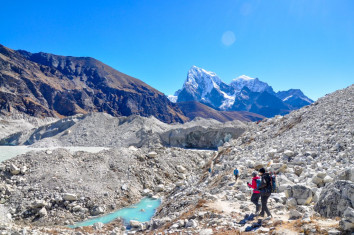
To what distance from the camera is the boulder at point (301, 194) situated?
769 cm

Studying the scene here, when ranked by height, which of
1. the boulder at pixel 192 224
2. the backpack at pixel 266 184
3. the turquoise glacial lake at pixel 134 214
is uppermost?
the backpack at pixel 266 184

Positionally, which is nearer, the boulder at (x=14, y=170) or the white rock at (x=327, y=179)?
the white rock at (x=327, y=179)

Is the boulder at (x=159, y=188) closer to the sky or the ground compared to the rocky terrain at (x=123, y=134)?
closer to the ground

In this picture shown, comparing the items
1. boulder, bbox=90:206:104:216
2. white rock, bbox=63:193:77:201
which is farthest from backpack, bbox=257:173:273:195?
white rock, bbox=63:193:77:201

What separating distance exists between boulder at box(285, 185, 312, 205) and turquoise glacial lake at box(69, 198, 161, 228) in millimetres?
8777

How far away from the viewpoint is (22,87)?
12912cm

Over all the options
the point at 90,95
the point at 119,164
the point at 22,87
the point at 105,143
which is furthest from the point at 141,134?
the point at 90,95

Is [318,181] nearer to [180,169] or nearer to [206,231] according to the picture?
[206,231]

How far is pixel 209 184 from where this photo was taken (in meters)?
14.5

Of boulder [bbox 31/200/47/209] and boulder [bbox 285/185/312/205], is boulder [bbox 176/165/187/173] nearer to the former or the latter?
boulder [bbox 31/200/47/209]

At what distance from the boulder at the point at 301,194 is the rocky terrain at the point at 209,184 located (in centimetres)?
3

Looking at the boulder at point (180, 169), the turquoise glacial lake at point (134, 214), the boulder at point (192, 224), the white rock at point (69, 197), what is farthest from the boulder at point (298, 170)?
the boulder at point (180, 169)

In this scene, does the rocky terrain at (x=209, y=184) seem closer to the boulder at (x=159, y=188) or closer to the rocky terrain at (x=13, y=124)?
the boulder at (x=159, y=188)

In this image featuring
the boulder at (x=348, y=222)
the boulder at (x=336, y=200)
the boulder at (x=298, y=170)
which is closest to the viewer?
the boulder at (x=348, y=222)
